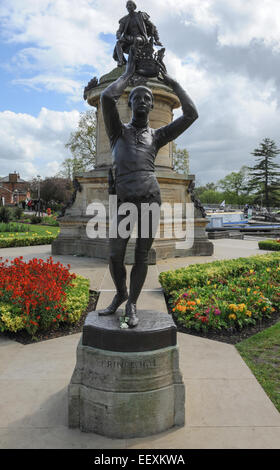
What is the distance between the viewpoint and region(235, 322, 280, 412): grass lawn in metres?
4.11

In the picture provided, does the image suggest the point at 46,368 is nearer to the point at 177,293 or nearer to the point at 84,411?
the point at 84,411

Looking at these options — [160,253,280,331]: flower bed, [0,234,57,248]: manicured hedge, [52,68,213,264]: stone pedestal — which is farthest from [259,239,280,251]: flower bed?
[0,234,57,248]: manicured hedge

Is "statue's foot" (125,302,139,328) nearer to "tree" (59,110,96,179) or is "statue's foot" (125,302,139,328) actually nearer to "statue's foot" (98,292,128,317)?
"statue's foot" (98,292,128,317)

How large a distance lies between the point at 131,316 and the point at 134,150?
5.39ft

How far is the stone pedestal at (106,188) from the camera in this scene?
501 inches

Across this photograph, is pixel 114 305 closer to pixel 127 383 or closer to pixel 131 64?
pixel 127 383

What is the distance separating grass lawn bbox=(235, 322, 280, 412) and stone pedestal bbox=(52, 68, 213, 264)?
6.80m

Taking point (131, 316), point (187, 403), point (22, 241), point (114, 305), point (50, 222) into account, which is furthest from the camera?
point (50, 222)

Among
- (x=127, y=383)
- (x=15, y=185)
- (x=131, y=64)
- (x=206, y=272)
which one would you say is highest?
(x=15, y=185)

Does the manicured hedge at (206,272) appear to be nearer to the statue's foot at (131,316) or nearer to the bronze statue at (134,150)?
the bronze statue at (134,150)

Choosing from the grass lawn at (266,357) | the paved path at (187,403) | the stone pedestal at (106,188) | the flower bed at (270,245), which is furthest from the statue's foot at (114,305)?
the flower bed at (270,245)

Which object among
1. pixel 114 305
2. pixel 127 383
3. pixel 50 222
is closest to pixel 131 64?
pixel 114 305

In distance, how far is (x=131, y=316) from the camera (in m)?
3.55

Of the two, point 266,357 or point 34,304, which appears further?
point 34,304
